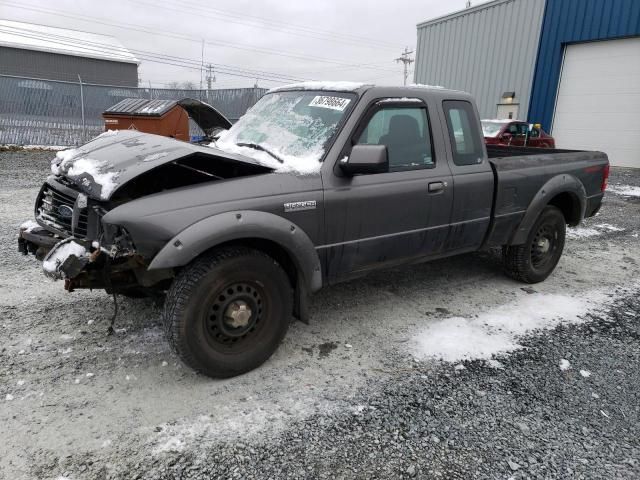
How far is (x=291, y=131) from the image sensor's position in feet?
12.0

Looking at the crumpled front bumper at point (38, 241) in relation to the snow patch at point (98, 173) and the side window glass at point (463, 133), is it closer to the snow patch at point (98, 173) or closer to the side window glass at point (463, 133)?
the snow patch at point (98, 173)

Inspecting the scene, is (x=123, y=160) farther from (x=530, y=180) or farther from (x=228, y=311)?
(x=530, y=180)

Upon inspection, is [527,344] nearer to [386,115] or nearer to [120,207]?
[386,115]

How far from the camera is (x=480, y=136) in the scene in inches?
170

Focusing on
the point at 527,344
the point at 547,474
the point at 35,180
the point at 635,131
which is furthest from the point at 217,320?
the point at 635,131

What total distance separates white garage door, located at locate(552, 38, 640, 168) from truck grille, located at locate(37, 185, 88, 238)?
17.1 m

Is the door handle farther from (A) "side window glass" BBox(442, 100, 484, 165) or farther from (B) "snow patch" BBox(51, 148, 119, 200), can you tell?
(B) "snow patch" BBox(51, 148, 119, 200)

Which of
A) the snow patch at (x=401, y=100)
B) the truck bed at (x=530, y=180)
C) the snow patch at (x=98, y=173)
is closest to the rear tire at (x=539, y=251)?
the truck bed at (x=530, y=180)

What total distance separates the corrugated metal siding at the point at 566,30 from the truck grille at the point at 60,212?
17.4 m

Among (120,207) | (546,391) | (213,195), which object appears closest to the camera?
(120,207)

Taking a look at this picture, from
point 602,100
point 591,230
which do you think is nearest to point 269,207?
point 591,230

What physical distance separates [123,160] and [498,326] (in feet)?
10.4

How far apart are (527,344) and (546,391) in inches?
26.1

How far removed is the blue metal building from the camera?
50.4ft
